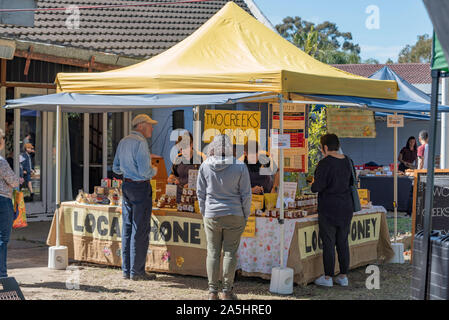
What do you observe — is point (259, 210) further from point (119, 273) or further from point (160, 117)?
point (160, 117)

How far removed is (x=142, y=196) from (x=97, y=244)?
120 cm

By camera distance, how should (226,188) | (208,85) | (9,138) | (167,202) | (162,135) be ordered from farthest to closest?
(162,135), (9,138), (167,202), (208,85), (226,188)

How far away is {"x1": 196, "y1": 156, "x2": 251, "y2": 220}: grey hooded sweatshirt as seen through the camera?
5992 mm

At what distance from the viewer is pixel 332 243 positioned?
7.02 m

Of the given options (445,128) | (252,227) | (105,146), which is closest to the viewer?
(252,227)

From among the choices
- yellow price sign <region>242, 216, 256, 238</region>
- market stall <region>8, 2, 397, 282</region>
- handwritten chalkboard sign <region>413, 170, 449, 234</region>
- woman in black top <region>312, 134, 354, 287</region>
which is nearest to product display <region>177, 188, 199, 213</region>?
market stall <region>8, 2, 397, 282</region>

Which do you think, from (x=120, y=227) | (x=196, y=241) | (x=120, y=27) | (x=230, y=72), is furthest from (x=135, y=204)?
(x=120, y=27)

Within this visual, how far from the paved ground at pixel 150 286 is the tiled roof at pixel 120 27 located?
15.8 feet

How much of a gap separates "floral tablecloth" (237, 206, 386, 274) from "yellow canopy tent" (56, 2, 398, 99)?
1.48m

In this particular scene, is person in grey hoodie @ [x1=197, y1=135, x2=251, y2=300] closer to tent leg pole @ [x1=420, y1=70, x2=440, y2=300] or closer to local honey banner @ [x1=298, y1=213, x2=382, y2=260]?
local honey banner @ [x1=298, y1=213, x2=382, y2=260]

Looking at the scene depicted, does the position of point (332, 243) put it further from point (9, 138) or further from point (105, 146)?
point (105, 146)

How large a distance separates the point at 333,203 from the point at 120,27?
29.3 feet

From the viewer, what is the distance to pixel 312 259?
23.3ft

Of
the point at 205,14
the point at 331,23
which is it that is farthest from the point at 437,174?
the point at 331,23
